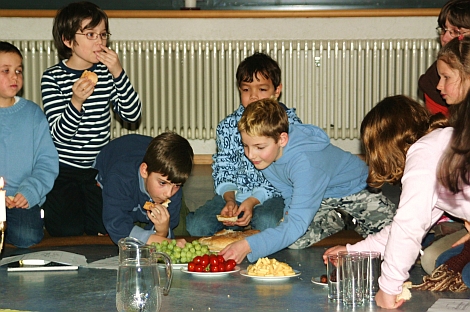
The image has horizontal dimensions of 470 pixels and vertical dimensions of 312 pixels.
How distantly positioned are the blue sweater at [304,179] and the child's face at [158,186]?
17.3 inches

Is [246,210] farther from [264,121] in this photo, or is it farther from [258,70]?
[258,70]

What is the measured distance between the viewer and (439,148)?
6.61ft

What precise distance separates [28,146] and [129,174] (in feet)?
1.90

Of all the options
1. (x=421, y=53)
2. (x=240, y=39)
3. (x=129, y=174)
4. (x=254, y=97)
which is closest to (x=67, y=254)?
(x=129, y=174)

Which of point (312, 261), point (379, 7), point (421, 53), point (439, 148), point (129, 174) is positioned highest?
point (379, 7)

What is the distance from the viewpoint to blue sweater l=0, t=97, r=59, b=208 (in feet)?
11.1

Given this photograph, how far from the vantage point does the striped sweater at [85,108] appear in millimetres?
3619

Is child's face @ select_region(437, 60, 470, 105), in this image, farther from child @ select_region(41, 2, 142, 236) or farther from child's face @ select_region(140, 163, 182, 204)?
child @ select_region(41, 2, 142, 236)

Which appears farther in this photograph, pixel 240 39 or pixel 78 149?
pixel 240 39

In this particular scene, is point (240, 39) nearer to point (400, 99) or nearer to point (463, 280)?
point (400, 99)

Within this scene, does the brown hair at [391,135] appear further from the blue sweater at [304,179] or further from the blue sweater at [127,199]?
the blue sweater at [127,199]

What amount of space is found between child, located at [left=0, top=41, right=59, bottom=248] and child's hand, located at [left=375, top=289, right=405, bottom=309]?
1.80 m

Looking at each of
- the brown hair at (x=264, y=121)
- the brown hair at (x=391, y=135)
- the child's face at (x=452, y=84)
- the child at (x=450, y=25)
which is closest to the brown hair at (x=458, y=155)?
the child's face at (x=452, y=84)

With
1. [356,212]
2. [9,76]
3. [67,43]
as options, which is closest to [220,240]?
[356,212]
